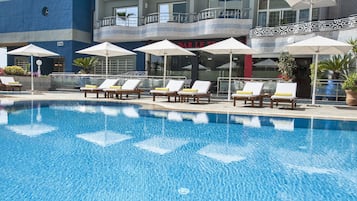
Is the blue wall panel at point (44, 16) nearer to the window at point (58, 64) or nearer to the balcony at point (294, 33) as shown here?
the window at point (58, 64)

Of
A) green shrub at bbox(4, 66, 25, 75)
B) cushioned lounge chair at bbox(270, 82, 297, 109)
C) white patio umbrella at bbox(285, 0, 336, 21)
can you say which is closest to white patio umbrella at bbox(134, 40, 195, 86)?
cushioned lounge chair at bbox(270, 82, 297, 109)

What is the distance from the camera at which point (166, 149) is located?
6.23m

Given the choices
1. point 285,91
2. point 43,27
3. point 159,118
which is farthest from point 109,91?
point 43,27

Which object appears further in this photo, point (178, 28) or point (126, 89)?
point (178, 28)

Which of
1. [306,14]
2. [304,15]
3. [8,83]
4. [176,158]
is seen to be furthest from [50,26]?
[176,158]

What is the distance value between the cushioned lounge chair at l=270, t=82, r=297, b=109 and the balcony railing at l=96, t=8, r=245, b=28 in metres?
8.53

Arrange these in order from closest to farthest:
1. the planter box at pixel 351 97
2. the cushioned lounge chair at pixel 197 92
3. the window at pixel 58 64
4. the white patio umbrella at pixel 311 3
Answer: the planter box at pixel 351 97 → the cushioned lounge chair at pixel 197 92 → the white patio umbrella at pixel 311 3 → the window at pixel 58 64

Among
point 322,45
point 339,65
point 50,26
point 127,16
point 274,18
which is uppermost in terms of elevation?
point 127,16

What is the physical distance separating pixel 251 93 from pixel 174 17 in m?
11.7

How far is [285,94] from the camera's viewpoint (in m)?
12.4

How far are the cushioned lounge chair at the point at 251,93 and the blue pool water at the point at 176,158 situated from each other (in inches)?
119

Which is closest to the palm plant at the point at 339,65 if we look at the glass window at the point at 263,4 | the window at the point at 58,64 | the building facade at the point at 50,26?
the glass window at the point at 263,4

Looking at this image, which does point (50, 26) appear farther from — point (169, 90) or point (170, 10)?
point (169, 90)

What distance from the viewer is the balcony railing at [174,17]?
20.2 m
